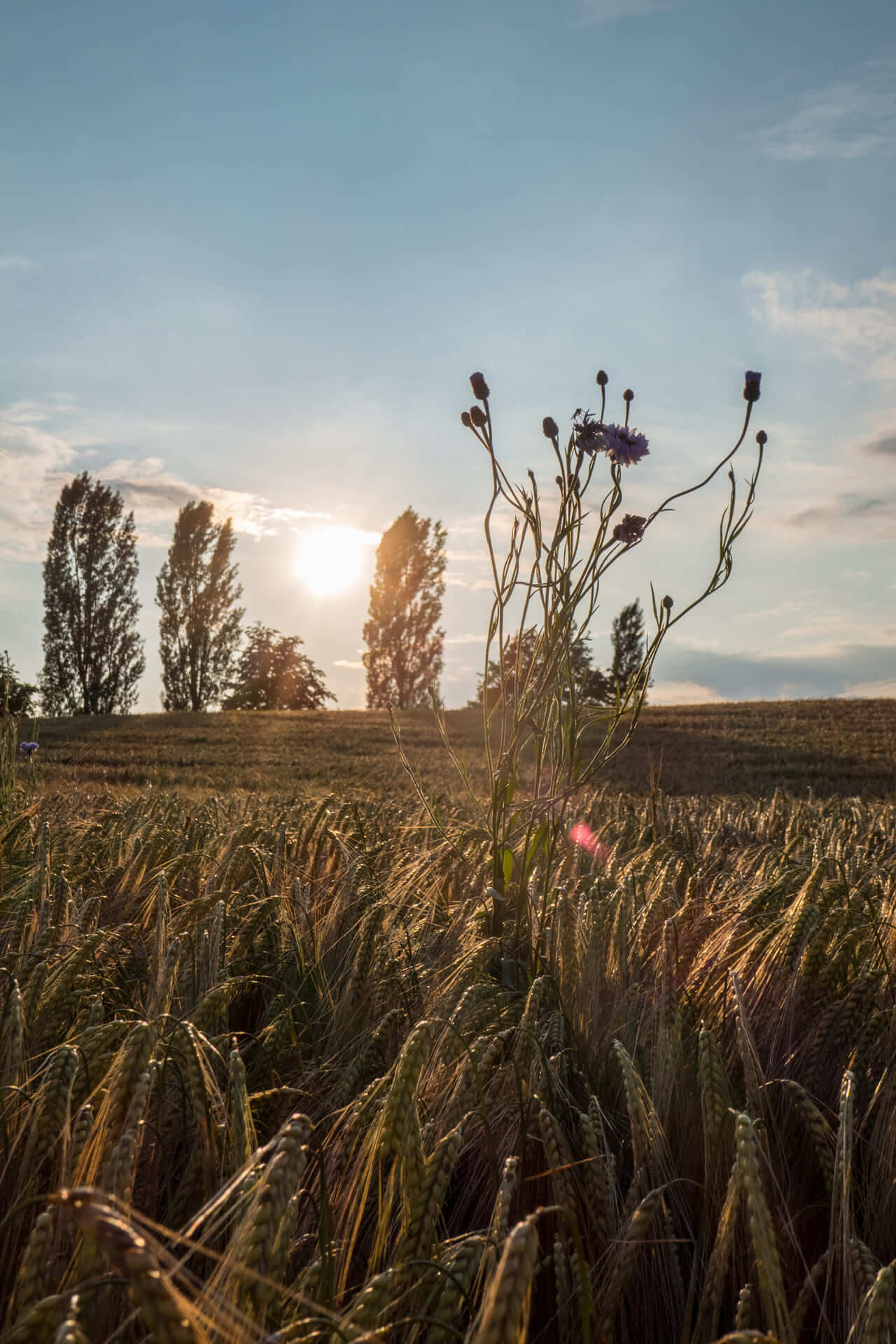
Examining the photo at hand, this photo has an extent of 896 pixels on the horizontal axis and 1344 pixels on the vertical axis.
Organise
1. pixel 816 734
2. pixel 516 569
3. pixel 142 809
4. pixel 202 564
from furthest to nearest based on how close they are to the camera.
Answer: pixel 202 564, pixel 816 734, pixel 142 809, pixel 516 569

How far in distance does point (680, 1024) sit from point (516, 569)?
1.18 m

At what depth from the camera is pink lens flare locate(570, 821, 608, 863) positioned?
133 inches

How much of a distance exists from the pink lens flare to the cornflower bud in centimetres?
172

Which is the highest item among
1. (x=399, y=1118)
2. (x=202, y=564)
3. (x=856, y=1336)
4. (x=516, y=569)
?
(x=202, y=564)

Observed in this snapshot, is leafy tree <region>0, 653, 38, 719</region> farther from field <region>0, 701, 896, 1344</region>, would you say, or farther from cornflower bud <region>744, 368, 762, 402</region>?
cornflower bud <region>744, 368, 762, 402</region>

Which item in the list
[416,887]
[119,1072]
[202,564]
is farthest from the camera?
[202,564]

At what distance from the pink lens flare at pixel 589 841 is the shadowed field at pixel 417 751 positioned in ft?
9.66

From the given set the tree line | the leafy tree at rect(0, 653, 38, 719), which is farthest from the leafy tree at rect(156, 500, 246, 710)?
the leafy tree at rect(0, 653, 38, 719)

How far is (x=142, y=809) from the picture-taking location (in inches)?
175

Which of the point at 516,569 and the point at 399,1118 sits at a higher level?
the point at 516,569

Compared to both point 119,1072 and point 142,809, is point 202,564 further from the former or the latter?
point 119,1072

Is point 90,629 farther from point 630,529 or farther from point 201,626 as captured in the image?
point 630,529

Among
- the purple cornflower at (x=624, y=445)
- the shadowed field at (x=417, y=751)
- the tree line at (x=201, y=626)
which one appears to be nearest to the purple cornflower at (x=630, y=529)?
the purple cornflower at (x=624, y=445)

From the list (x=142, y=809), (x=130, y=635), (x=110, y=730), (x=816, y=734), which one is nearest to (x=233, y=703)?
(x=130, y=635)
